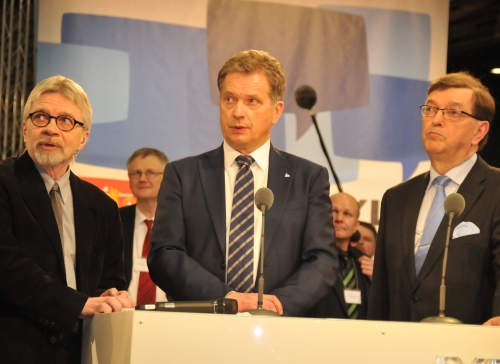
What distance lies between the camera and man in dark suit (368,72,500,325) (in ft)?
11.8

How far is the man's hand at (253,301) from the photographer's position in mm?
3045

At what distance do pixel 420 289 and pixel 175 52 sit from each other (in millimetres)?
2777

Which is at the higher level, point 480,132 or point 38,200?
point 480,132

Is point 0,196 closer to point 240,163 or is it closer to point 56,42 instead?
point 240,163

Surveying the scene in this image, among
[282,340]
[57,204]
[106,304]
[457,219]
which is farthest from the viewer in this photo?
[457,219]

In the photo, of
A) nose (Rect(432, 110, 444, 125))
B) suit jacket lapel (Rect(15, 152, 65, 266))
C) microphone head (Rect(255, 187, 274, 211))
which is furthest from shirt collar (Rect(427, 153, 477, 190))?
suit jacket lapel (Rect(15, 152, 65, 266))

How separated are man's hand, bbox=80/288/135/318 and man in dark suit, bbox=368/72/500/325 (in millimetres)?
1238

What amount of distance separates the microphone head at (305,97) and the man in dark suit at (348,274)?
64cm

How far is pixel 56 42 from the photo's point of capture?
5535 millimetres

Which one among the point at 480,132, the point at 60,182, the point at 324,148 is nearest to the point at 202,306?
the point at 60,182

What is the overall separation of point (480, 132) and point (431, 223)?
492mm

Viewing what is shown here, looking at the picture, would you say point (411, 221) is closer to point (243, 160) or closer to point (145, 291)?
point (243, 160)

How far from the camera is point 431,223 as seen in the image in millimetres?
3754

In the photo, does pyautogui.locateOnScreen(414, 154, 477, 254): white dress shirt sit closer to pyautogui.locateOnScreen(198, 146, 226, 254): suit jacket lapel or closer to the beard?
pyautogui.locateOnScreen(198, 146, 226, 254): suit jacket lapel
